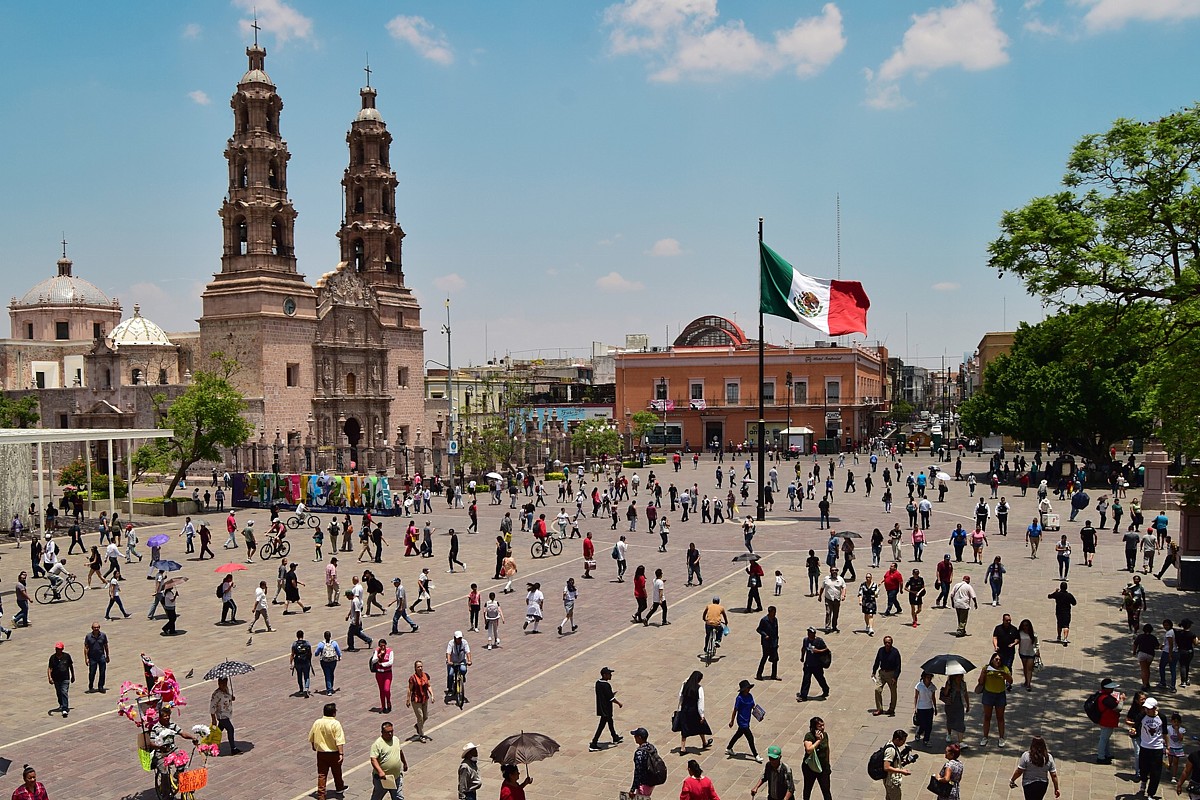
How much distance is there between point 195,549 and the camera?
1281 inches

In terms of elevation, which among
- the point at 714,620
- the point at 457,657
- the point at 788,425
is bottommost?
the point at 457,657

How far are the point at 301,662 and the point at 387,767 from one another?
5153 mm

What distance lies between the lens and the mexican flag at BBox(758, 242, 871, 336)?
32094 millimetres

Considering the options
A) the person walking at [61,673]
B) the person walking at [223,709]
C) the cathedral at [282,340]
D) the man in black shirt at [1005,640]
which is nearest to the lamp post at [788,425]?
the cathedral at [282,340]

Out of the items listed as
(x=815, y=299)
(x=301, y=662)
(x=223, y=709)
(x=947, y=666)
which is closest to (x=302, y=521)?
(x=815, y=299)

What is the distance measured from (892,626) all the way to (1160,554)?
1215 cm

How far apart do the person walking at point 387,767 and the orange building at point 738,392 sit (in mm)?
61747

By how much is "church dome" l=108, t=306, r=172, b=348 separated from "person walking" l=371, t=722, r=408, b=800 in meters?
62.9

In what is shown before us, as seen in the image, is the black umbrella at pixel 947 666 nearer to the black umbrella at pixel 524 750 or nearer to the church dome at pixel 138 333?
the black umbrella at pixel 524 750

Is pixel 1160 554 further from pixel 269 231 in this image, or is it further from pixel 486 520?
pixel 269 231

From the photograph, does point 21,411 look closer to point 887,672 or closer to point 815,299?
point 815,299

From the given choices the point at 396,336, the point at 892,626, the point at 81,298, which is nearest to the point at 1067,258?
the point at 892,626

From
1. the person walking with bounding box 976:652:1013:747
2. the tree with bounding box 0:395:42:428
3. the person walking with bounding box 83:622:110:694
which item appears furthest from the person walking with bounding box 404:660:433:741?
the tree with bounding box 0:395:42:428

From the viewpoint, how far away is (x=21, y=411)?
6262 cm
